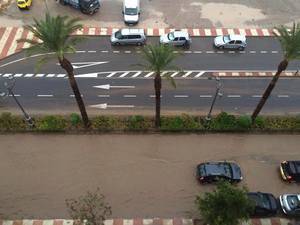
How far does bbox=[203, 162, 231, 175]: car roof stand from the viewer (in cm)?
3959

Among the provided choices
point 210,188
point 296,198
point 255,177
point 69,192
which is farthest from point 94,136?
point 296,198

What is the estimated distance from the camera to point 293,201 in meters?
37.5

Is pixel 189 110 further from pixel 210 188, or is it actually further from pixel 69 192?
pixel 69 192

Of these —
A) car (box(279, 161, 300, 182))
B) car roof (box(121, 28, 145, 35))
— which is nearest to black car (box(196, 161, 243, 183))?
car (box(279, 161, 300, 182))

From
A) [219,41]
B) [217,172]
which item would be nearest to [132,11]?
[219,41]

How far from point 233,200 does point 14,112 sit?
85.7ft

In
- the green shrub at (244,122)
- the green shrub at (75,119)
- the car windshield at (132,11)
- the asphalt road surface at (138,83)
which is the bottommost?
the green shrub at (244,122)

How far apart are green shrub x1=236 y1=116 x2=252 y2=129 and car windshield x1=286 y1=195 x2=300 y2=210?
9175 millimetres

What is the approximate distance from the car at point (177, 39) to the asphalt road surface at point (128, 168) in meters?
14.2

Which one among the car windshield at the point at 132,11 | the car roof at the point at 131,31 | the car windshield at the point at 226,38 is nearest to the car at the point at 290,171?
the car windshield at the point at 226,38

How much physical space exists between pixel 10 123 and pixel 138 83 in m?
14.9

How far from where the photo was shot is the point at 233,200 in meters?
32.4

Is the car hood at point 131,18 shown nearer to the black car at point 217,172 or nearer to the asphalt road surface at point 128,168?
the asphalt road surface at point 128,168

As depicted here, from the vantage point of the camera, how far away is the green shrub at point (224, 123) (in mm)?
44250
